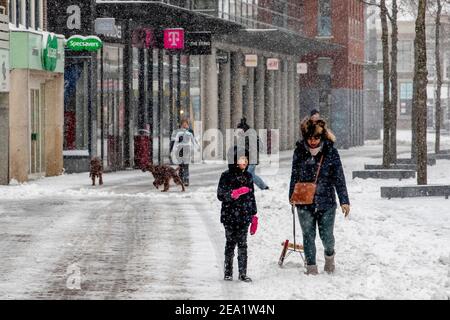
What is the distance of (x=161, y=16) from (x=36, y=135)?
721 centimetres

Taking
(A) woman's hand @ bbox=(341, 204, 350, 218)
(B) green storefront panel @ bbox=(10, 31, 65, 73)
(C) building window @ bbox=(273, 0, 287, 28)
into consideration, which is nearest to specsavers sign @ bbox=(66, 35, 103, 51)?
(B) green storefront panel @ bbox=(10, 31, 65, 73)

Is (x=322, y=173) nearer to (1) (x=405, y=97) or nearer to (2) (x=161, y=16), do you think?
(2) (x=161, y=16)

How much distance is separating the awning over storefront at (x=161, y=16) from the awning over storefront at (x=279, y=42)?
2232 millimetres

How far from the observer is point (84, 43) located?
Answer: 34969mm

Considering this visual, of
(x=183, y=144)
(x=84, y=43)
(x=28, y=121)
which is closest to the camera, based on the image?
(x=183, y=144)

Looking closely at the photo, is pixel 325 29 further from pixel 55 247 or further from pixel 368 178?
pixel 55 247

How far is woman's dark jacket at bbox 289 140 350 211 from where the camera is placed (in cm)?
1336

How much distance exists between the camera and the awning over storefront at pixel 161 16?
3738cm

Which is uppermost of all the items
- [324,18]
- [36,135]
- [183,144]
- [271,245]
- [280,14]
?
[324,18]

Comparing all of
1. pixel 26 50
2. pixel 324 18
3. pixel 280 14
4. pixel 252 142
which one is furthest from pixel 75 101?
pixel 324 18

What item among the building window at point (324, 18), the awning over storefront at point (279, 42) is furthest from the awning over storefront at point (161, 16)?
the building window at point (324, 18)

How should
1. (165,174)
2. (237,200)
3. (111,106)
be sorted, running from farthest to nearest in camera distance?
(111,106) → (165,174) → (237,200)

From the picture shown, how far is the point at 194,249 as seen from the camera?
16.3 metres

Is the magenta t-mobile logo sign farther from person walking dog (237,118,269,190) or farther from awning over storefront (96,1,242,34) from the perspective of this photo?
person walking dog (237,118,269,190)
